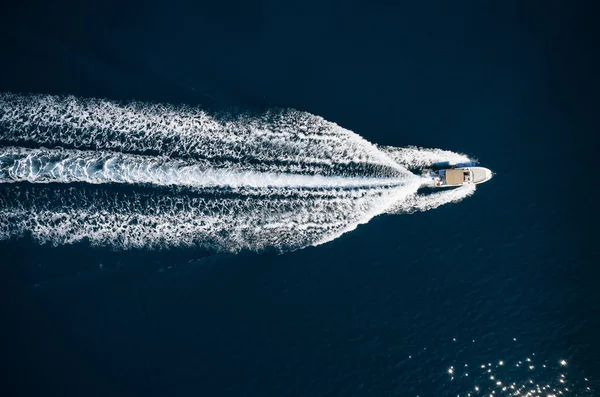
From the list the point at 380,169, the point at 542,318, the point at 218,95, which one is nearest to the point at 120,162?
the point at 218,95

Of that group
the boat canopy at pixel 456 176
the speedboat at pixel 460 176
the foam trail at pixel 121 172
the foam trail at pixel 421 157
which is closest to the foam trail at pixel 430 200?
the speedboat at pixel 460 176

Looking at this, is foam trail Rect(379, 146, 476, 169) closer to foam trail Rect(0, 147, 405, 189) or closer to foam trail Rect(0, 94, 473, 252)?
foam trail Rect(0, 94, 473, 252)

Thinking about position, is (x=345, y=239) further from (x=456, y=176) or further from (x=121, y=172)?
(x=121, y=172)

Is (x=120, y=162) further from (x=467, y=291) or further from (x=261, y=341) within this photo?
(x=467, y=291)

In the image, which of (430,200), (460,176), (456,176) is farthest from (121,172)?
(460,176)

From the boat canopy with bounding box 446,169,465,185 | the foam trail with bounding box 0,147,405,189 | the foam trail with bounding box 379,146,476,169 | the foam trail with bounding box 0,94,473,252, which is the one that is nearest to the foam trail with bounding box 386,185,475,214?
the boat canopy with bounding box 446,169,465,185

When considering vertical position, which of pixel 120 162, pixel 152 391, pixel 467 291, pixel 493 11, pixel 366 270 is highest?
pixel 493 11
